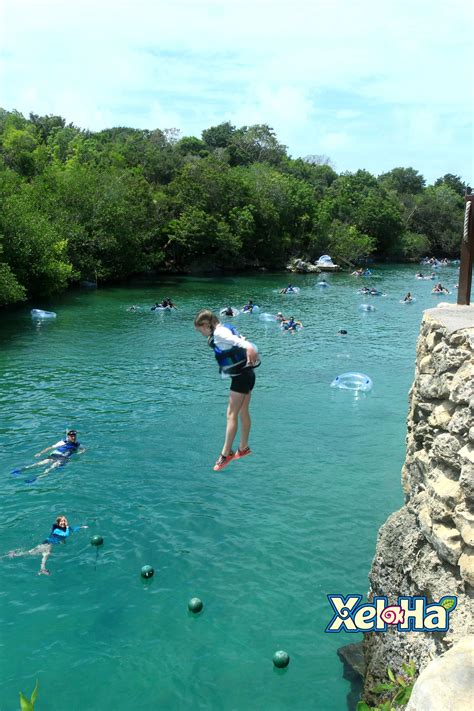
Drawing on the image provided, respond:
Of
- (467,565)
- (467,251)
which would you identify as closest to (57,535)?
(467,565)

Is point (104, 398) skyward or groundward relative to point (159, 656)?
skyward

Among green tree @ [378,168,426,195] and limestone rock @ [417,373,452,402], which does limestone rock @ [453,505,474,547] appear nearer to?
limestone rock @ [417,373,452,402]

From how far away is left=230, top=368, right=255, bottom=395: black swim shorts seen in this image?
846cm

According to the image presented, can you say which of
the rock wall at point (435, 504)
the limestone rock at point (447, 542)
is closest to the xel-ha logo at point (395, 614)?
the rock wall at point (435, 504)

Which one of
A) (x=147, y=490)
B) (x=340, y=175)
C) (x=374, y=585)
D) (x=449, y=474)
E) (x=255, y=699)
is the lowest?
(x=255, y=699)

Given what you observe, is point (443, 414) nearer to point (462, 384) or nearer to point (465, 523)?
point (462, 384)

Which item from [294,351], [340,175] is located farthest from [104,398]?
[340,175]

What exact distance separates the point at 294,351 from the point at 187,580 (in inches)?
798

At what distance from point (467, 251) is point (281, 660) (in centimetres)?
688

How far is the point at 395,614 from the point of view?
26.3 feet

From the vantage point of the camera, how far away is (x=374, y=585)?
8.89 m

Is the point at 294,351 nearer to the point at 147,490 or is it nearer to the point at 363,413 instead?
the point at 363,413

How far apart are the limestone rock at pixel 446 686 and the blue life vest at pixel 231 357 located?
4.30 m

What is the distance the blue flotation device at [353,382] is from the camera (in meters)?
24.7
